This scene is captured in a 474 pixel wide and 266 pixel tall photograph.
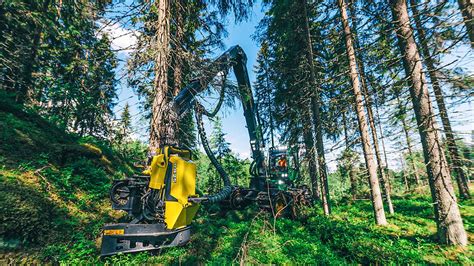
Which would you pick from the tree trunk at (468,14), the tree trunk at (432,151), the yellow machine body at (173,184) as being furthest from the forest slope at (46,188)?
the tree trunk at (468,14)

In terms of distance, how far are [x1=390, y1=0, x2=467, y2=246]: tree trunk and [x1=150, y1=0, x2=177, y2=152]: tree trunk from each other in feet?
18.9

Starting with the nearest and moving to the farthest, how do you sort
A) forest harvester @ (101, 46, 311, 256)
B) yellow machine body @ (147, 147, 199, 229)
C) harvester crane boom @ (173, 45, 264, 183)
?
forest harvester @ (101, 46, 311, 256)
yellow machine body @ (147, 147, 199, 229)
harvester crane boom @ (173, 45, 264, 183)

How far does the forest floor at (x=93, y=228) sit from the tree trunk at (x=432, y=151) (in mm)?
281

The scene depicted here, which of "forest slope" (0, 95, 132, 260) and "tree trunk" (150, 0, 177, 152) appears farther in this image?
"tree trunk" (150, 0, 177, 152)

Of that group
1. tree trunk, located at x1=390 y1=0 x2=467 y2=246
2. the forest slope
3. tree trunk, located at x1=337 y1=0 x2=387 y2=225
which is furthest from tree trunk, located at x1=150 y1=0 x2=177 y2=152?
tree trunk, located at x1=337 y1=0 x2=387 y2=225

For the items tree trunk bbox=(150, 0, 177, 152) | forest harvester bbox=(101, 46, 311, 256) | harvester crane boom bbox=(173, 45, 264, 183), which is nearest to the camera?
forest harvester bbox=(101, 46, 311, 256)

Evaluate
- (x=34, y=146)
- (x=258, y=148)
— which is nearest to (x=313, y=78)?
(x=258, y=148)

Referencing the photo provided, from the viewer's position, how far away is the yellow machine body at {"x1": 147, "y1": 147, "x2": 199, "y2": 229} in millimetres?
3977

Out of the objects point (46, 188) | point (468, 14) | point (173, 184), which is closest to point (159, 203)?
point (173, 184)

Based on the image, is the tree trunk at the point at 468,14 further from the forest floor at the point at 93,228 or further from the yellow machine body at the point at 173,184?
the yellow machine body at the point at 173,184

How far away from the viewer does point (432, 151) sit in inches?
200

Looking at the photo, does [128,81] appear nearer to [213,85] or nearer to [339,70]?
[213,85]

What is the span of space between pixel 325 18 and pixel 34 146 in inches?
504

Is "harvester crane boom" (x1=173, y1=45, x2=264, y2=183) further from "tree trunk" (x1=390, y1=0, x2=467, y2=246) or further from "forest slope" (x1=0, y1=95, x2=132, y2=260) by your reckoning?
"tree trunk" (x1=390, y1=0, x2=467, y2=246)
